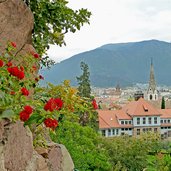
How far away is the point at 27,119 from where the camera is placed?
234cm

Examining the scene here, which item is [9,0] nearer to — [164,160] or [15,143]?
[15,143]

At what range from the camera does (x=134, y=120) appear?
42156 mm

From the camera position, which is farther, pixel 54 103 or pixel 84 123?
pixel 84 123

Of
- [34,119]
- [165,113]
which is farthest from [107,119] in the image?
[34,119]

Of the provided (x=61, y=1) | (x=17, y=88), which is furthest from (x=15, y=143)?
(x=61, y=1)

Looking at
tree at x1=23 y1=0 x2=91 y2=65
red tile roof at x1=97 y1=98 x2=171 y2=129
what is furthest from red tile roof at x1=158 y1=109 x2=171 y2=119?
tree at x1=23 y1=0 x2=91 y2=65

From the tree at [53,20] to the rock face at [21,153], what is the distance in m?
1.48

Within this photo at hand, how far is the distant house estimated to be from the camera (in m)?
41.1

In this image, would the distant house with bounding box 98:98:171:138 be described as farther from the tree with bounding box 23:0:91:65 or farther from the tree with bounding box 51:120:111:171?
the tree with bounding box 23:0:91:65

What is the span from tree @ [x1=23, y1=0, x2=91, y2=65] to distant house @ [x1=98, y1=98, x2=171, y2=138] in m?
36.3

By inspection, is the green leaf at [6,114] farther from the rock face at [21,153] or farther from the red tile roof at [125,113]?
the red tile roof at [125,113]

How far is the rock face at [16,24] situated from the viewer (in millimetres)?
3521

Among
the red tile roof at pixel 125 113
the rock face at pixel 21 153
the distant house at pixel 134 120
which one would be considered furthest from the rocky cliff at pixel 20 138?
the distant house at pixel 134 120

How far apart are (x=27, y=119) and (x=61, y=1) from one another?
2.44 meters
